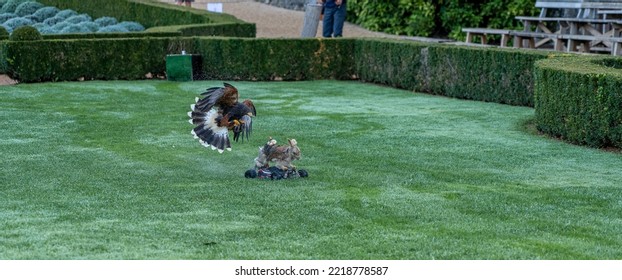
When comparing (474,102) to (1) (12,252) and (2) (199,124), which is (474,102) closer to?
(2) (199,124)

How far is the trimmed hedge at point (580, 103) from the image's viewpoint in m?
12.1

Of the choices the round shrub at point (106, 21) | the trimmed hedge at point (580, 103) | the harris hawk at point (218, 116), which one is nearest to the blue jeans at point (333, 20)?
the round shrub at point (106, 21)

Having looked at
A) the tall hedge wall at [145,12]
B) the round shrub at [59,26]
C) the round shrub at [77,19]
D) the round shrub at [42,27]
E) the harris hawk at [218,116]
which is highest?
the harris hawk at [218,116]

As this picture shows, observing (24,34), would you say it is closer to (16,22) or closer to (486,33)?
(486,33)

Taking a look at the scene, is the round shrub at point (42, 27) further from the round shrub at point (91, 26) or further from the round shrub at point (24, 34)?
the round shrub at point (24, 34)

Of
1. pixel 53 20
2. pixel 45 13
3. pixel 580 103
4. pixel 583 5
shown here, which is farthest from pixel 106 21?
pixel 580 103

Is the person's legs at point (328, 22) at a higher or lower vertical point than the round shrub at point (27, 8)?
higher

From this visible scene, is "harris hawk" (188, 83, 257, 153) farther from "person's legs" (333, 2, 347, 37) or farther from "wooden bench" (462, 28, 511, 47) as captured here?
"person's legs" (333, 2, 347, 37)

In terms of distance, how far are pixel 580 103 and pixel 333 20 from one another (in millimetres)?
12824

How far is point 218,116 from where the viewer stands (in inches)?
380

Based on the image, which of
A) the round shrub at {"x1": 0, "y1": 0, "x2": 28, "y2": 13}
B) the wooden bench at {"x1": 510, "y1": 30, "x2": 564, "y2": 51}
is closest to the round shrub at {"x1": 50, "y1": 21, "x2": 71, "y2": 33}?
the round shrub at {"x1": 0, "y1": 0, "x2": 28, "y2": 13}

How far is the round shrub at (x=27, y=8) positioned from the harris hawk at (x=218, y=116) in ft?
74.2

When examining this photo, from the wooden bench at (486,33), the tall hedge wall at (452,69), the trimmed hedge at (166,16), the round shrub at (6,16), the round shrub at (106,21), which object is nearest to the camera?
the tall hedge wall at (452,69)

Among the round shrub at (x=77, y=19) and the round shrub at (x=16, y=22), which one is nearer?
the round shrub at (x=77, y=19)
